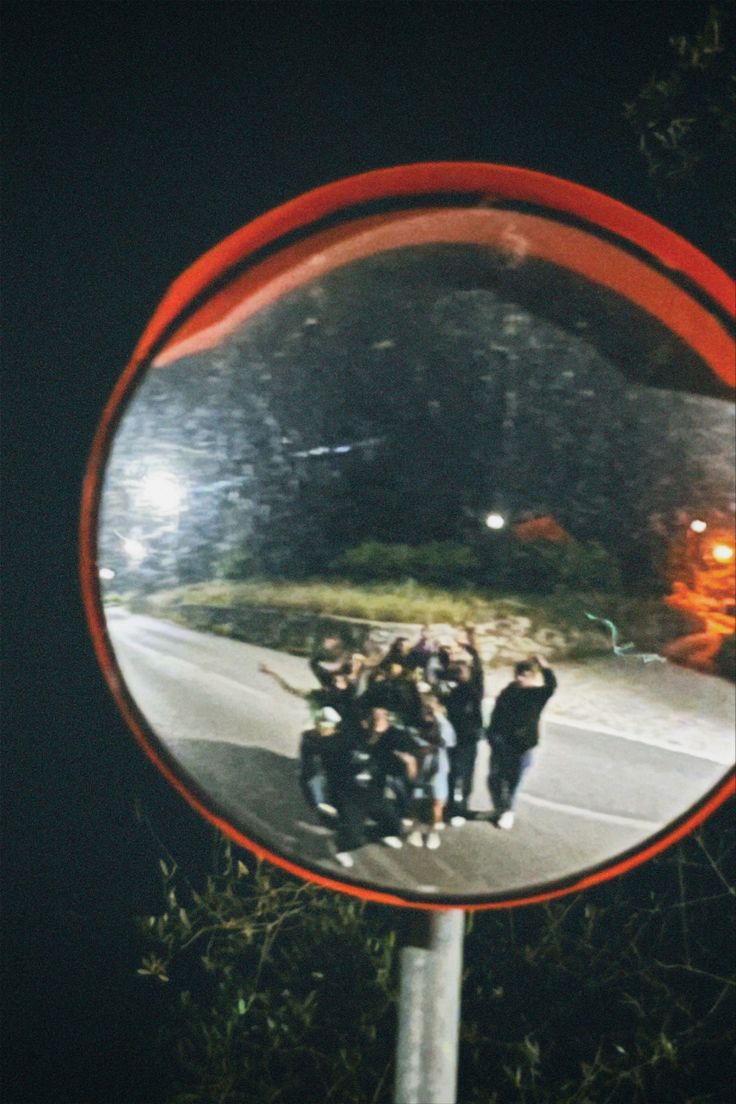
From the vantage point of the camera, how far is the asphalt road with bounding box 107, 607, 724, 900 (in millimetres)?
1454

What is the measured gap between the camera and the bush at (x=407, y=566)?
4.95 ft

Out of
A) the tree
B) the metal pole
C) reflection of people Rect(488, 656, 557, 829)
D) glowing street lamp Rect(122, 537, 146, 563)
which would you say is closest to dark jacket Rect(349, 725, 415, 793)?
reflection of people Rect(488, 656, 557, 829)

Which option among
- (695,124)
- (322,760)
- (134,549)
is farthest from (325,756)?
(695,124)

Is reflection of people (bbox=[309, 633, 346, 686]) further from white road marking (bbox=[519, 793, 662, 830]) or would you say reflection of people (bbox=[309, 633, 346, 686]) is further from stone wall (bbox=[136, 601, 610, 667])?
white road marking (bbox=[519, 793, 662, 830])

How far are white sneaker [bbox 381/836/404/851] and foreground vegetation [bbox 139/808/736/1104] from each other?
0.25 meters

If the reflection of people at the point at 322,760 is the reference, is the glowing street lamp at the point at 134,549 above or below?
above

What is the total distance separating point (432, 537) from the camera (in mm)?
1515

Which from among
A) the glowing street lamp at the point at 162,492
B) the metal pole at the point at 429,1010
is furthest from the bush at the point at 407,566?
the metal pole at the point at 429,1010

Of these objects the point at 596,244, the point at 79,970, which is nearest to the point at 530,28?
the point at 596,244

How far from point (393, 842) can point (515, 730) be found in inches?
A: 8.8

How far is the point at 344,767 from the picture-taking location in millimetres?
1507

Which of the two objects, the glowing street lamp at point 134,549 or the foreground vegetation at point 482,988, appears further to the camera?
the foreground vegetation at point 482,988

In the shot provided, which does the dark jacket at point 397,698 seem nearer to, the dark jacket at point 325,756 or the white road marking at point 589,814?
the dark jacket at point 325,756

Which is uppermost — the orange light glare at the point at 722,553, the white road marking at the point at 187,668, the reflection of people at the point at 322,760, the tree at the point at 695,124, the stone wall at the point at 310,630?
Result: the tree at the point at 695,124
